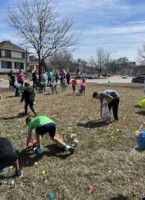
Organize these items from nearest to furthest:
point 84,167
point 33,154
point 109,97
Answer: point 84,167
point 33,154
point 109,97

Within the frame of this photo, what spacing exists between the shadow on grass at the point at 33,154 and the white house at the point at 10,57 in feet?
219

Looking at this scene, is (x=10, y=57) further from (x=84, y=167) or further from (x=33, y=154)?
(x=84, y=167)

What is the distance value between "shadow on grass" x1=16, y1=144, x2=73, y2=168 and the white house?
66.6m

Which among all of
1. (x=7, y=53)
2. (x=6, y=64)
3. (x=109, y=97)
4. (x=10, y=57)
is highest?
(x=7, y=53)

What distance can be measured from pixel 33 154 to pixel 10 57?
231 ft

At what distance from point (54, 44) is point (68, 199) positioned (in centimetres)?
2413

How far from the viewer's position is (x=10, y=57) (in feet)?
245

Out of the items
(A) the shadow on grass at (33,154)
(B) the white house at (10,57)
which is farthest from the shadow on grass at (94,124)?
(B) the white house at (10,57)

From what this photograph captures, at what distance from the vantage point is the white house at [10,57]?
239ft

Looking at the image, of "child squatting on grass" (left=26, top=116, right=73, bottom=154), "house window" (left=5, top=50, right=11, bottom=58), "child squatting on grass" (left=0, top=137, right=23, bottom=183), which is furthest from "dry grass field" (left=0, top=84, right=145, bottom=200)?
"house window" (left=5, top=50, right=11, bottom=58)

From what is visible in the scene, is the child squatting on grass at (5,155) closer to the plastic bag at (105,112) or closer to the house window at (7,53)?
the plastic bag at (105,112)

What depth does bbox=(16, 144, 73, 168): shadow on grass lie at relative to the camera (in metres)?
6.70

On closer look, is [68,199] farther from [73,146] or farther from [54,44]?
[54,44]

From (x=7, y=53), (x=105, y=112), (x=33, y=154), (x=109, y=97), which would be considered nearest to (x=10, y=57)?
(x=7, y=53)
